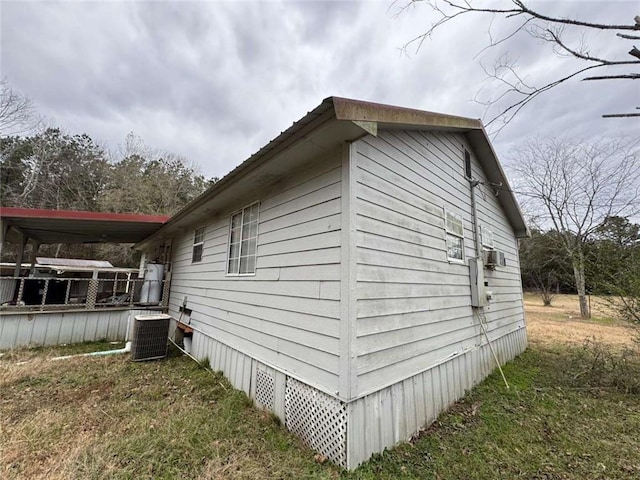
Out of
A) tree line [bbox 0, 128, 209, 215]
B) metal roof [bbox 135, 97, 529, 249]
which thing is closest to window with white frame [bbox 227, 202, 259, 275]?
metal roof [bbox 135, 97, 529, 249]

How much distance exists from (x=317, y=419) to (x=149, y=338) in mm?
4496

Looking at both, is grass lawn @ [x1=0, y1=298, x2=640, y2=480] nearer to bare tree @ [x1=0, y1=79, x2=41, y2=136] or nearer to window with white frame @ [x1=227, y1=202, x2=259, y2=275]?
window with white frame @ [x1=227, y1=202, x2=259, y2=275]

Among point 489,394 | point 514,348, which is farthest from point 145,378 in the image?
point 514,348

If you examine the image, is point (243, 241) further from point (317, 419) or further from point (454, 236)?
point (454, 236)

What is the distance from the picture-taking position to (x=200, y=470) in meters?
2.52

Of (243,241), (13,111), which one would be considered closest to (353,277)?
(243,241)

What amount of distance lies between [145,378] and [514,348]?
784 centimetres

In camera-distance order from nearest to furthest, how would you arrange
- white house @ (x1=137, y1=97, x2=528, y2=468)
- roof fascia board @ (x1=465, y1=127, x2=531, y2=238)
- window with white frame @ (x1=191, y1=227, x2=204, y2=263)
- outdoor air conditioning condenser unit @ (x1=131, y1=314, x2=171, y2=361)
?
1. white house @ (x1=137, y1=97, x2=528, y2=468)
2. outdoor air conditioning condenser unit @ (x1=131, y1=314, x2=171, y2=361)
3. roof fascia board @ (x1=465, y1=127, x2=531, y2=238)
4. window with white frame @ (x1=191, y1=227, x2=204, y2=263)

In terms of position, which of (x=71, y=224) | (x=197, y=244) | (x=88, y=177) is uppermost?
(x=88, y=177)

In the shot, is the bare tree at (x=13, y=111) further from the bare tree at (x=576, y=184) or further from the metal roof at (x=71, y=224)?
the bare tree at (x=576, y=184)

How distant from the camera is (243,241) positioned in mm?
4828

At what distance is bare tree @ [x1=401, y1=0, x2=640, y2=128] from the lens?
1464 mm

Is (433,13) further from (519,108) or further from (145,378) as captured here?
(145,378)

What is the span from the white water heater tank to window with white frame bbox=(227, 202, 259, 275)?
4.67 m
